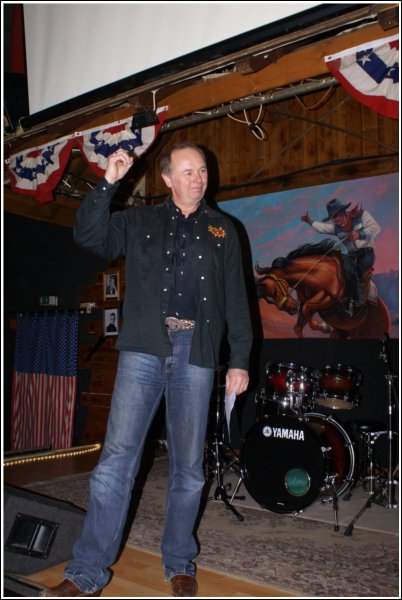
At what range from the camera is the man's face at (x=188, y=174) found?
212 centimetres

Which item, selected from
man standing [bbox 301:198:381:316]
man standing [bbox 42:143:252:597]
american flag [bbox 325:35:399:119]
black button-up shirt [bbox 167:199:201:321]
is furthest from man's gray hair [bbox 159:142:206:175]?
man standing [bbox 301:198:381:316]

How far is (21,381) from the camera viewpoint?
740 centimetres

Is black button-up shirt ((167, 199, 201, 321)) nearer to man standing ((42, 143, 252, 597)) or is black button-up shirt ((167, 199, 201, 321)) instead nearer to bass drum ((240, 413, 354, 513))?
man standing ((42, 143, 252, 597))

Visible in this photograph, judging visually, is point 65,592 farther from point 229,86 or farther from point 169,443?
point 229,86

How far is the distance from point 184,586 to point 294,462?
1805 mm

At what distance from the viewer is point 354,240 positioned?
548cm

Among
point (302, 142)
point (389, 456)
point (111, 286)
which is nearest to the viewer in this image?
point (389, 456)

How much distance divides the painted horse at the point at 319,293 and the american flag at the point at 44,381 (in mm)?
3116

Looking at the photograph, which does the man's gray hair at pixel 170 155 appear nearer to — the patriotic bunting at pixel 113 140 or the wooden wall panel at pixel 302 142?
the patriotic bunting at pixel 113 140

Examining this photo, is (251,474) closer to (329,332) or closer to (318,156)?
(329,332)

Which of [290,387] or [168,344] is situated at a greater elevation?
[168,344]

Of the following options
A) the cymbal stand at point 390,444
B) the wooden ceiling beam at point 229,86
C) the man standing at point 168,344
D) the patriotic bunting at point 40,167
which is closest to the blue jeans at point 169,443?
the man standing at point 168,344

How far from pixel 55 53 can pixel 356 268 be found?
3.78m

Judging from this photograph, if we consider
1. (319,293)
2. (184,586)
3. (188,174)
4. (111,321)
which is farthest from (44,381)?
(188,174)
